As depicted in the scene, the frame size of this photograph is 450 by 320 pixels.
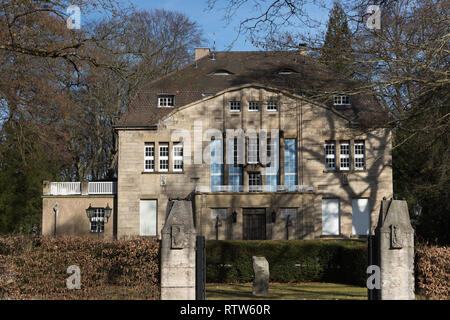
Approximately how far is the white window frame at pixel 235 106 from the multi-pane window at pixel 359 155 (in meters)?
8.11

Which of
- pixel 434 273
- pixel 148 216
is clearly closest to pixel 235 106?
pixel 148 216

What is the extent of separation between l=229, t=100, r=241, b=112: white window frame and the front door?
6939 mm

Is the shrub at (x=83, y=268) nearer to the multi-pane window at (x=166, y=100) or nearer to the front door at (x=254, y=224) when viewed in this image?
the front door at (x=254, y=224)

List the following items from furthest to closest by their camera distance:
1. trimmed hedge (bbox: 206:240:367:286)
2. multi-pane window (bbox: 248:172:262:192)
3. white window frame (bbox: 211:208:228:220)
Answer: multi-pane window (bbox: 248:172:262:192), white window frame (bbox: 211:208:228:220), trimmed hedge (bbox: 206:240:367:286)

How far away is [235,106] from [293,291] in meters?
21.1

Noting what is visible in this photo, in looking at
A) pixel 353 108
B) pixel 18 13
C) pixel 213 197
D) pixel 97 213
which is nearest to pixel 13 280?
pixel 18 13

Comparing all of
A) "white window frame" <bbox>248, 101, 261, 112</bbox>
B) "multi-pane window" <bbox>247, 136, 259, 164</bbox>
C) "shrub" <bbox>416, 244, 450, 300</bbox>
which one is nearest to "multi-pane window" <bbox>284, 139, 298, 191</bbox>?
"multi-pane window" <bbox>247, 136, 259, 164</bbox>

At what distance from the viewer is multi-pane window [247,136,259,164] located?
3847cm

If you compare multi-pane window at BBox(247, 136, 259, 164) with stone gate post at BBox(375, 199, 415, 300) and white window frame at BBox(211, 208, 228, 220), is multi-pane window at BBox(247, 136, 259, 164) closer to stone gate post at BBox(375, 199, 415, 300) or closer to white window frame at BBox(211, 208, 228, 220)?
white window frame at BBox(211, 208, 228, 220)

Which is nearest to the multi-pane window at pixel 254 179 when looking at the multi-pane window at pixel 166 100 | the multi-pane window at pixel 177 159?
the multi-pane window at pixel 177 159

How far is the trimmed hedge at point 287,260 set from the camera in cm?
2377

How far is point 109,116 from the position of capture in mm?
46562

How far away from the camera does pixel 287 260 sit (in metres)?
24.2

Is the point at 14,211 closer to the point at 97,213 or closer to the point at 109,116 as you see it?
the point at 97,213
